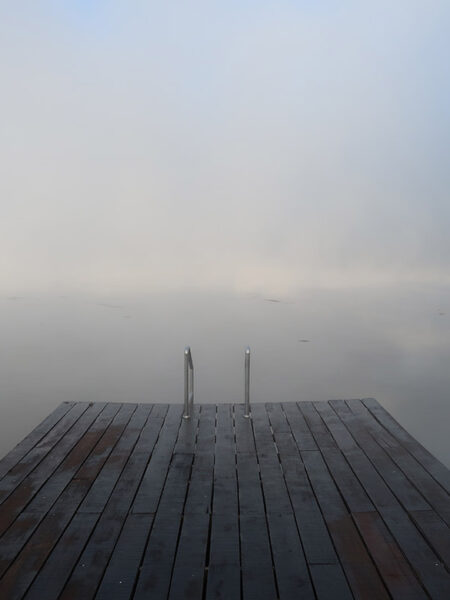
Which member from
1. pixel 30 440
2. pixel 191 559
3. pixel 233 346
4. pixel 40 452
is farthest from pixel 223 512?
pixel 233 346

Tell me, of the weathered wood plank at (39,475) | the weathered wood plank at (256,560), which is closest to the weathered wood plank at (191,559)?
the weathered wood plank at (256,560)

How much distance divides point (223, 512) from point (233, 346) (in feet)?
8.94

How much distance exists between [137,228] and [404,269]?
279 centimetres

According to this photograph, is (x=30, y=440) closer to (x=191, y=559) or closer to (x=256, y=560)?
(x=191, y=559)

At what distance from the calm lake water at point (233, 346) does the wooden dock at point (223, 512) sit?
44.7 inches

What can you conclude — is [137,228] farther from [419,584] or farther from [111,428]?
[419,584]

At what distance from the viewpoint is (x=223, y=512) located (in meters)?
2.15

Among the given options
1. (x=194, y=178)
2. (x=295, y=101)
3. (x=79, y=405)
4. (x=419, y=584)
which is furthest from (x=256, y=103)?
(x=419, y=584)

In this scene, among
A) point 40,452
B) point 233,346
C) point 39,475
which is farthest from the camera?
point 233,346

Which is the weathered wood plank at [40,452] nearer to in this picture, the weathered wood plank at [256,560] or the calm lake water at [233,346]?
the calm lake water at [233,346]

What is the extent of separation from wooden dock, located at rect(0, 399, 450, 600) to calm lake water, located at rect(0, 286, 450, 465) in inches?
44.7

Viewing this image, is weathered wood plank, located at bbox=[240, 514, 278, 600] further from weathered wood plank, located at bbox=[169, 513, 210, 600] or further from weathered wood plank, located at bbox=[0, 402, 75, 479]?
weathered wood plank, located at bbox=[0, 402, 75, 479]

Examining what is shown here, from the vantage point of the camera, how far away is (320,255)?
197 inches

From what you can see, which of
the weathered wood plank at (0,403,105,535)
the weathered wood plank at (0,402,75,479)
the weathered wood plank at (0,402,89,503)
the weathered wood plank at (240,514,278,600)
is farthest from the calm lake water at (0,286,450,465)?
the weathered wood plank at (240,514,278,600)
